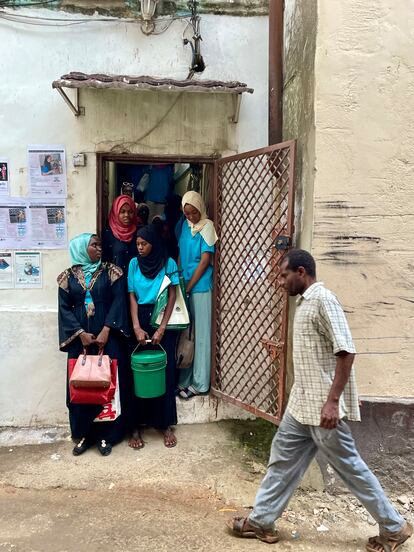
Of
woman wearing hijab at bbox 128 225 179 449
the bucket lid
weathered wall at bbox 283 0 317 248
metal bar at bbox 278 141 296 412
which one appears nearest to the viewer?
weathered wall at bbox 283 0 317 248

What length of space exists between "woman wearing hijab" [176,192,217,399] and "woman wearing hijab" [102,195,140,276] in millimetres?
425

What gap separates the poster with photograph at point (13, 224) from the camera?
398cm

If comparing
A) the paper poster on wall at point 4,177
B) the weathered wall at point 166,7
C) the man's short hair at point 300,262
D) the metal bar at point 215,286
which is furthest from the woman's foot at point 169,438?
the weathered wall at point 166,7

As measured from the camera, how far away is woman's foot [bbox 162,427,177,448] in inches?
151

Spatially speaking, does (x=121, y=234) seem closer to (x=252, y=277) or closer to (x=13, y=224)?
(x=13, y=224)

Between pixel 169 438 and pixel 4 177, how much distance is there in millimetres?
2517

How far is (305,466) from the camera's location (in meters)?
2.72

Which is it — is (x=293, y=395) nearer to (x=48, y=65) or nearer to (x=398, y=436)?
(x=398, y=436)

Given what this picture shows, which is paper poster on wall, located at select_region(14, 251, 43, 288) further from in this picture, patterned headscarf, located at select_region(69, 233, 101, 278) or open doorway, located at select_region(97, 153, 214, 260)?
open doorway, located at select_region(97, 153, 214, 260)

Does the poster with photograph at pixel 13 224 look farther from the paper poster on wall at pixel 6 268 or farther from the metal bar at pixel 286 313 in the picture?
the metal bar at pixel 286 313

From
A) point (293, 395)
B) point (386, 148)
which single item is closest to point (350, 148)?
point (386, 148)

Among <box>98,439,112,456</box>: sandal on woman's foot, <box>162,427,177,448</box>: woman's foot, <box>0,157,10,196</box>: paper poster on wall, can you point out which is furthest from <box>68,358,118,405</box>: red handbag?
<box>0,157,10,196</box>: paper poster on wall

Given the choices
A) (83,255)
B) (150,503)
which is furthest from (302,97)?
(150,503)

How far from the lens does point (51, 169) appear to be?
13.0 feet
